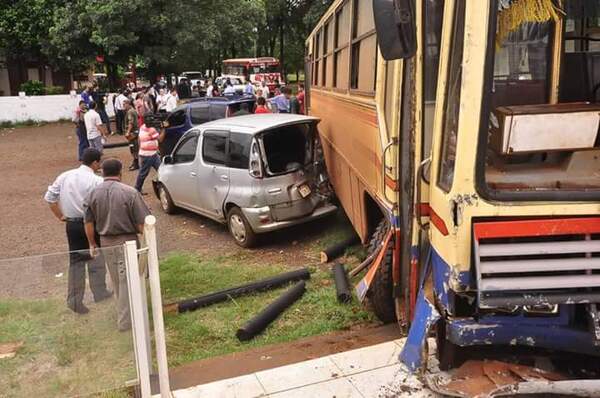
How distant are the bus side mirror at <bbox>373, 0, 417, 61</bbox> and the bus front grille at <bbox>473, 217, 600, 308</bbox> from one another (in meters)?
1.01

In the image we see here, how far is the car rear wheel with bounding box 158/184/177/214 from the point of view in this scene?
10.4 metres

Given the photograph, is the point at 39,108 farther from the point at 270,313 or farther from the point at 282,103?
the point at 270,313

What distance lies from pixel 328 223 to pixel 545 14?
6425 millimetres

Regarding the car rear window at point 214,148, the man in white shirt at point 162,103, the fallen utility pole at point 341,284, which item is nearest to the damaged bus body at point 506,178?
the fallen utility pole at point 341,284

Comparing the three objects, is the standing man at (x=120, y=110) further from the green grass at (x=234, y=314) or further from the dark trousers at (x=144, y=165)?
the green grass at (x=234, y=314)

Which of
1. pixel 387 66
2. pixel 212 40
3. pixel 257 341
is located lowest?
pixel 257 341

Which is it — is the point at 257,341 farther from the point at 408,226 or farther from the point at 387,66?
the point at 387,66

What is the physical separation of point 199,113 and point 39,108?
17608 mm

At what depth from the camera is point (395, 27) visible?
3.03 m

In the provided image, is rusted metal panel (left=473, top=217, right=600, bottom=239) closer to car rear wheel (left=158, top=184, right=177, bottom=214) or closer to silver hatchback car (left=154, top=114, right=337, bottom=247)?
silver hatchback car (left=154, top=114, right=337, bottom=247)

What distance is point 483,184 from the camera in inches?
116

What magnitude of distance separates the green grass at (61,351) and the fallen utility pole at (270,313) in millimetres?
1614

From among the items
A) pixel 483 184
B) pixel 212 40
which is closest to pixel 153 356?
pixel 483 184

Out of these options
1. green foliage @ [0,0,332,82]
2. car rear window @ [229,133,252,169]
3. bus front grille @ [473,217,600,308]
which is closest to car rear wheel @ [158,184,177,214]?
car rear window @ [229,133,252,169]
